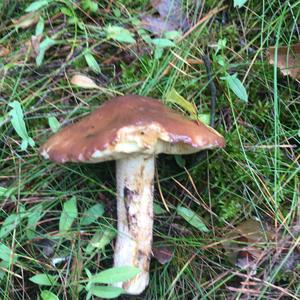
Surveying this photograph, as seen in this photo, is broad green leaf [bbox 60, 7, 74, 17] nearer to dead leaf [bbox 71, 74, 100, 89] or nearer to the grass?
the grass

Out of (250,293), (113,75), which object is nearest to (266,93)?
(113,75)

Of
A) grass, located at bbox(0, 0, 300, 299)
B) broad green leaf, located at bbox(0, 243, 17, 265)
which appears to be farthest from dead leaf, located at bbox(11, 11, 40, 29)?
broad green leaf, located at bbox(0, 243, 17, 265)

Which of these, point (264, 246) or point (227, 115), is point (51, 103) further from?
point (264, 246)

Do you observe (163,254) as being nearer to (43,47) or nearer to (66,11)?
(43,47)

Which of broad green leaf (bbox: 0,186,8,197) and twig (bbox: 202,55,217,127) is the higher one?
twig (bbox: 202,55,217,127)

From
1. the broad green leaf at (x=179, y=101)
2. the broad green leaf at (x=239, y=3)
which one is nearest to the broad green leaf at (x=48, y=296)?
the broad green leaf at (x=179, y=101)

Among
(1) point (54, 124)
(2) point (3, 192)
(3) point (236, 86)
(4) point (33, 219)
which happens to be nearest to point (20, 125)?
(1) point (54, 124)
